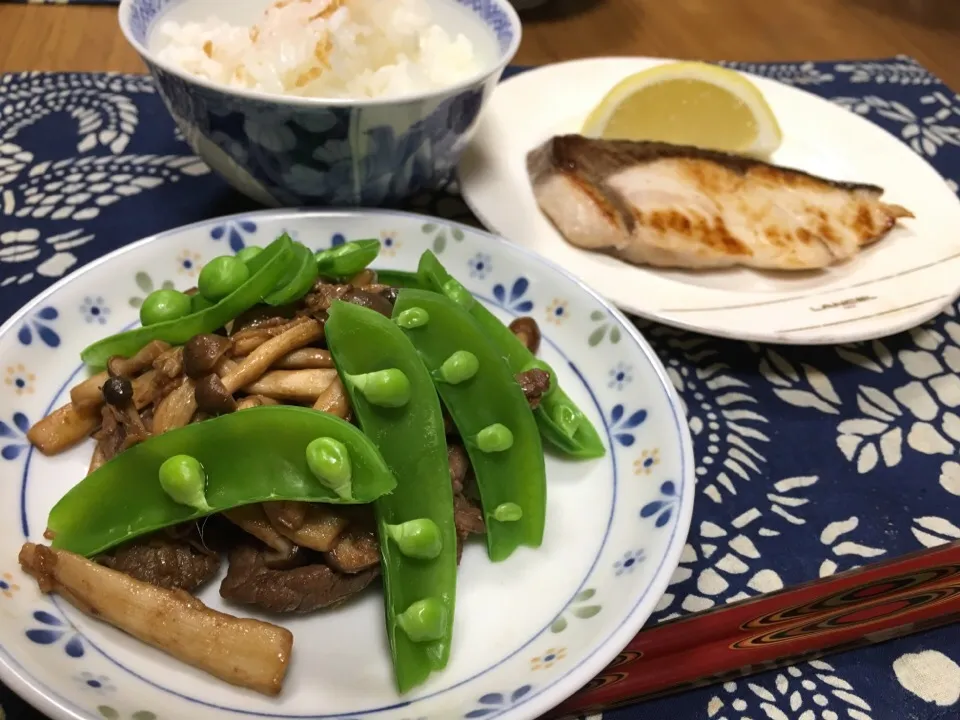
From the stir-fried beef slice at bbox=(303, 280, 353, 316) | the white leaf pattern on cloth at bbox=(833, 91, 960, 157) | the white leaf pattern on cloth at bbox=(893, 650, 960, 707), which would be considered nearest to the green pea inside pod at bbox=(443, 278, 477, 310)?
the stir-fried beef slice at bbox=(303, 280, 353, 316)

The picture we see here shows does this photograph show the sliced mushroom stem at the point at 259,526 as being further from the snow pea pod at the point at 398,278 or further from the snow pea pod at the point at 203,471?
the snow pea pod at the point at 398,278

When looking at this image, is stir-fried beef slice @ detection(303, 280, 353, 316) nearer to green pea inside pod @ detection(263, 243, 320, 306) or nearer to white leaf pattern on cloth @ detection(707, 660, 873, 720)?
green pea inside pod @ detection(263, 243, 320, 306)

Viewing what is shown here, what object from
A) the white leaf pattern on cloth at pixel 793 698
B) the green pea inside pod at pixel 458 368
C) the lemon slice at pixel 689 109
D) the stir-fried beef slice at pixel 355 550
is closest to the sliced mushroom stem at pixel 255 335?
the green pea inside pod at pixel 458 368

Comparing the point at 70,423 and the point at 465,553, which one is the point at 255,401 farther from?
the point at 465,553

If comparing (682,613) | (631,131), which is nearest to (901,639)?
(682,613)

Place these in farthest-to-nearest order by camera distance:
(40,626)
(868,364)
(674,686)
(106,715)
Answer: (868,364) < (674,686) < (40,626) < (106,715)

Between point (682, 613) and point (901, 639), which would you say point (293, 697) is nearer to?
point (682, 613)
